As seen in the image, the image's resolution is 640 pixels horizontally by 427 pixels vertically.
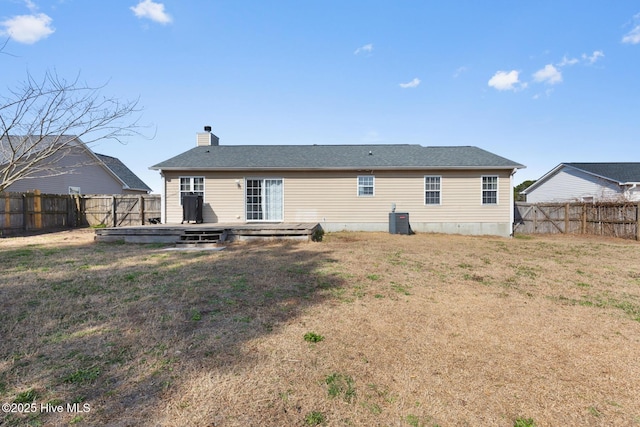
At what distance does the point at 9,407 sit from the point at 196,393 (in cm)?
122

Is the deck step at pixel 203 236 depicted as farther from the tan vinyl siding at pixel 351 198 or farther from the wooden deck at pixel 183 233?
the tan vinyl siding at pixel 351 198

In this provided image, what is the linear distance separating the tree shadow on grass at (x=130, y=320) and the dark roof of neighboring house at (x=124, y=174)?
61.5 ft

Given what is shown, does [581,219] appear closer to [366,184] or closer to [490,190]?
[490,190]

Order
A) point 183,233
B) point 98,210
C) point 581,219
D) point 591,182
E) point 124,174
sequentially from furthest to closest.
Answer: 1. point 124,174
2. point 591,182
3. point 98,210
4. point 581,219
5. point 183,233

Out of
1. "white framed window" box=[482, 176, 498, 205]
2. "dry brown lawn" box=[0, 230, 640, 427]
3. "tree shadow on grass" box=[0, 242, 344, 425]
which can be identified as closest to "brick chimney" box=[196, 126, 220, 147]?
"tree shadow on grass" box=[0, 242, 344, 425]

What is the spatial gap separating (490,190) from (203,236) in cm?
1162

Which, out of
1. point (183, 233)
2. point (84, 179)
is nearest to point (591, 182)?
point (183, 233)

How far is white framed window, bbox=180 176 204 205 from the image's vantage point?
1313 cm

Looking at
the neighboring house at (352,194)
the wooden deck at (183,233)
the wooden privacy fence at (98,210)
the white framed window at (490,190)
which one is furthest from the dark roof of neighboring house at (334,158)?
the wooden privacy fence at (98,210)

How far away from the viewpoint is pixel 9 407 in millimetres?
2104

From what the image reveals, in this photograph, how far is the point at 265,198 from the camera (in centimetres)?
1323

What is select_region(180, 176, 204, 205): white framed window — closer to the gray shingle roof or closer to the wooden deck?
the wooden deck

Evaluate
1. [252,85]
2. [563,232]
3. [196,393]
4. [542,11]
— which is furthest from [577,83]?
[196,393]

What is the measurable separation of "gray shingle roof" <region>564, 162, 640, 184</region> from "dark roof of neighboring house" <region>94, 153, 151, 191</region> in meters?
32.1
